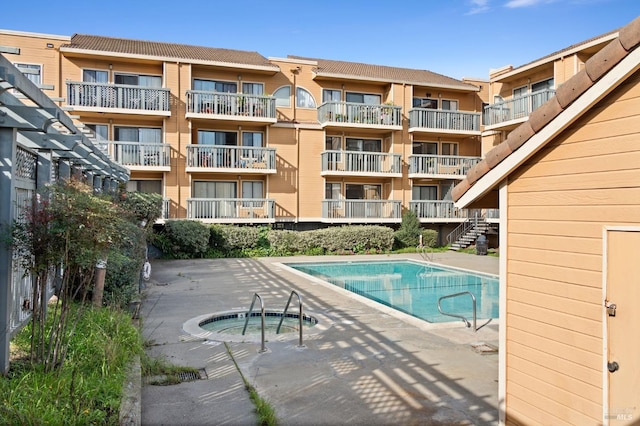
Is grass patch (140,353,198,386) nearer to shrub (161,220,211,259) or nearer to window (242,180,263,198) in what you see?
shrub (161,220,211,259)

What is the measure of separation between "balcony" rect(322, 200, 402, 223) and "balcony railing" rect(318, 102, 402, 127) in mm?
4192

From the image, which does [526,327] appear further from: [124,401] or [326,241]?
[326,241]

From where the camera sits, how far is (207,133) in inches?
1017

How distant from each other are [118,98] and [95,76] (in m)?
2.15

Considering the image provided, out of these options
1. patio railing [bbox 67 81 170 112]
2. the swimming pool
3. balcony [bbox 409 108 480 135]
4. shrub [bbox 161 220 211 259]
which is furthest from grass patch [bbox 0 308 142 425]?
balcony [bbox 409 108 480 135]

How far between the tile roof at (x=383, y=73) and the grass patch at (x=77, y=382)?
22441 mm

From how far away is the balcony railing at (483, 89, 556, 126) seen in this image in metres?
→ 24.0

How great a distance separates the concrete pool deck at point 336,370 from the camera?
5406 millimetres

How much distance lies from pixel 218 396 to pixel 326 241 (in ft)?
62.5

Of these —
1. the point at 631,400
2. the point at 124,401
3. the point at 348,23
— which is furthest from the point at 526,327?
the point at 348,23

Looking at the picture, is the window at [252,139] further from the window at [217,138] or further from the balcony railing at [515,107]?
the balcony railing at [515,107]

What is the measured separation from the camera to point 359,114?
27.3m

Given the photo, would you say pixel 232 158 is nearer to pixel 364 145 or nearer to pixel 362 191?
pixel 362 191

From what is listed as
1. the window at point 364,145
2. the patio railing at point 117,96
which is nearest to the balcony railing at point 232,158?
the patio railing at point 117,96
